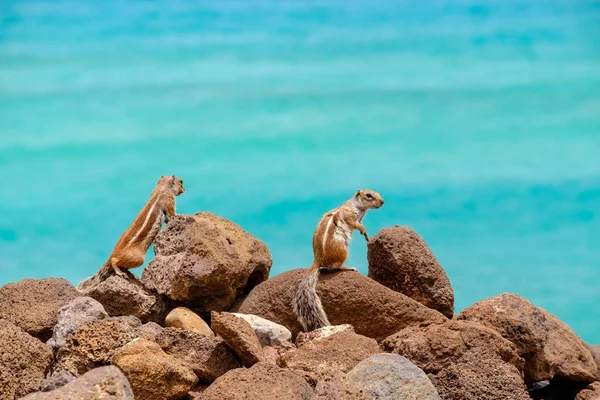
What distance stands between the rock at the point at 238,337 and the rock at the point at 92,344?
117cm

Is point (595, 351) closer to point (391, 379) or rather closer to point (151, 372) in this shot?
point (391, 379)

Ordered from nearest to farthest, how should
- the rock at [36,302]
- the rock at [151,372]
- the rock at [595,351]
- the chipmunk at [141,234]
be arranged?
the rock at [151,372] → the rock at [36,302] → the chipmunk at [141,234] → the rock at [595,351]

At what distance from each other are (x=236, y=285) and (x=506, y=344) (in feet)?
14.7

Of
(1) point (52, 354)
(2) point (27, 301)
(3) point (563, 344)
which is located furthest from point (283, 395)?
(3) point (563, 344)

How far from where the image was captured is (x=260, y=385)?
13336 mm

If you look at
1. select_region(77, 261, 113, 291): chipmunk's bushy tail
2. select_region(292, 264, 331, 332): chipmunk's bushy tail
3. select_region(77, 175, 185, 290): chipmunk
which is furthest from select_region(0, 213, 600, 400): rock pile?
select_region(77, 261, 113, 291): chipmunk's bushy tail

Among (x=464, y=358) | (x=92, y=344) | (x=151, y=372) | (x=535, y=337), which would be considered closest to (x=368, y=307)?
(x=464, y=358)

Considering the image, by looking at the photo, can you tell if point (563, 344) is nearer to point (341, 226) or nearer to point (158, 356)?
point (341, 226)

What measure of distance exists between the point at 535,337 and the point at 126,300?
248 inches

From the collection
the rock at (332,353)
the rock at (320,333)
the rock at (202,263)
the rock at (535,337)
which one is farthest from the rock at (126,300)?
the rock at (535,337)

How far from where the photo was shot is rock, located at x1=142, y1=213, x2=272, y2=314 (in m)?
16.7

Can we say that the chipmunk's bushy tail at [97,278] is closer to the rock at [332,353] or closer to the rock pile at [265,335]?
the rock pile at [265,335]

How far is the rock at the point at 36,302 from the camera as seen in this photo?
16.0m

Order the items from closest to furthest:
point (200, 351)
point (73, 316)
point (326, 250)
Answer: point (200, 351) < point (73, 316) < point (326, 250)
